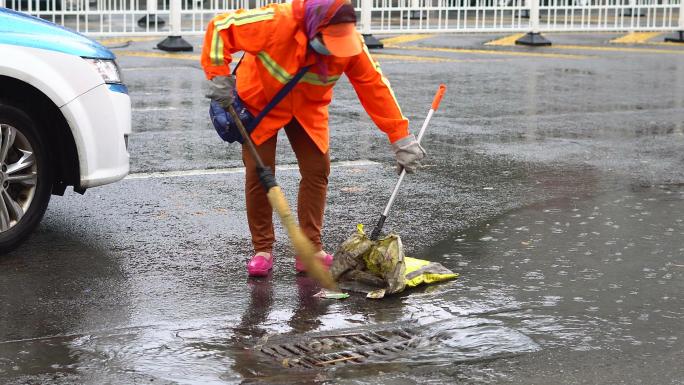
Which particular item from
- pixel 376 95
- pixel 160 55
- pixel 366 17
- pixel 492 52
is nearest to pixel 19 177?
pixel 376 95

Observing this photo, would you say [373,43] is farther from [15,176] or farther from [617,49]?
[15,176]

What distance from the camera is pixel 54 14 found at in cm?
1831

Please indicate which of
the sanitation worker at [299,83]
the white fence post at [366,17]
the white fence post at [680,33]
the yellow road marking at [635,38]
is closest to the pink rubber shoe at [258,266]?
the sanitation worker at [299,83]

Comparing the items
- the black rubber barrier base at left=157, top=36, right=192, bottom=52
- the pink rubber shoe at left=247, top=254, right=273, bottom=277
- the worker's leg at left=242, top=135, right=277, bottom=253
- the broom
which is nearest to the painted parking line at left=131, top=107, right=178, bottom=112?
the worker's leg at left=242, top=135, right=277, bottom=253

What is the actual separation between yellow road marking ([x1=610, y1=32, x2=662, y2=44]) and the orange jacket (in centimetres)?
1599

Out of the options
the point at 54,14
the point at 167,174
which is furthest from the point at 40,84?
the point at 54,14

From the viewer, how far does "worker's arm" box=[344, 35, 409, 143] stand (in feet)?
19.0

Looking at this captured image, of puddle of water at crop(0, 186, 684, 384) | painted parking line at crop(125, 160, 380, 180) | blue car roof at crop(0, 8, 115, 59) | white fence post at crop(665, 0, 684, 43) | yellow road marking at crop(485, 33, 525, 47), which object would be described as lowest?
puddle of water at crop(0, 186, 684, 384)

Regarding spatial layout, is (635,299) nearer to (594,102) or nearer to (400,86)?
(594,102)

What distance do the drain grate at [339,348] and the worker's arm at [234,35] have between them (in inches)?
53.6

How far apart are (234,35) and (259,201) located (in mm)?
890

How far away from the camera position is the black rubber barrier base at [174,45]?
18141mm

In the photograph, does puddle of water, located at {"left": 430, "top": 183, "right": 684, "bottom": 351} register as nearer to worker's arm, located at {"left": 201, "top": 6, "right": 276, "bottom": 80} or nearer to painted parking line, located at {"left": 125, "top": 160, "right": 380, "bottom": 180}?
worker's arm, located at {"left": 201, "top": 6, "right": 276, "bottom": 80}

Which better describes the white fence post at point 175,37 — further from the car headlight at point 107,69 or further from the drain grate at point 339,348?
the drain grate at point 339,348
